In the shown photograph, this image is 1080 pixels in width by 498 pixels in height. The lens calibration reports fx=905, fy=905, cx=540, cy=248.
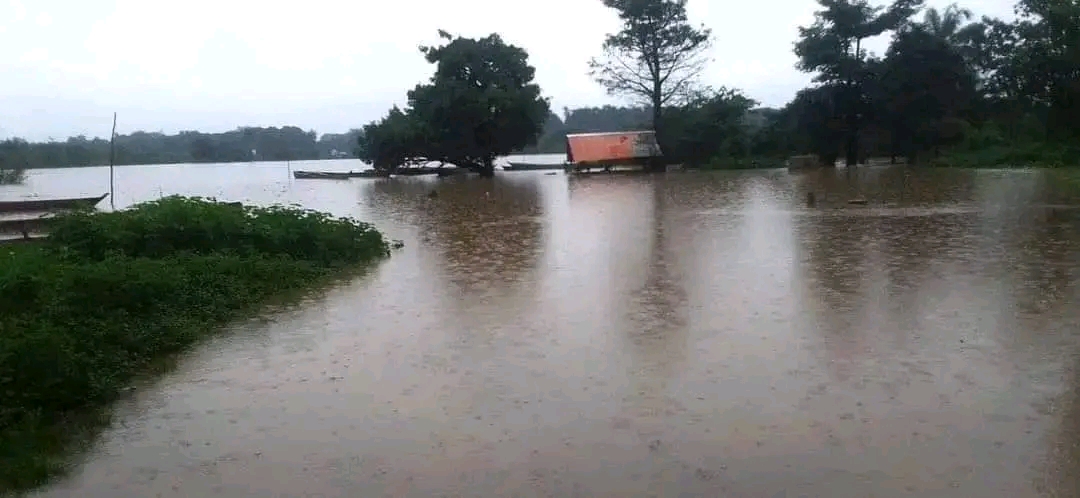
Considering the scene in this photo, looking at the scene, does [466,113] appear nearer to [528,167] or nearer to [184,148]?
[528,167]

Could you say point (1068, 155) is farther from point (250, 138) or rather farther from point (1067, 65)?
point (250, 138)

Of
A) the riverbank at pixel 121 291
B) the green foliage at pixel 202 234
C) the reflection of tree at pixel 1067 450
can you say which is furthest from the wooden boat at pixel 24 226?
the reflection of tree at pixel 1067 450

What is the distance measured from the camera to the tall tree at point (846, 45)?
42.2 metres

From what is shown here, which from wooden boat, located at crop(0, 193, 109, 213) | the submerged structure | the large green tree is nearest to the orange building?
the submerged structure

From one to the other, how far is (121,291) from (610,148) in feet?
125

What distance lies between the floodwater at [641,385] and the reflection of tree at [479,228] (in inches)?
5.6

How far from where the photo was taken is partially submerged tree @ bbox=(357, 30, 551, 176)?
43.5 meters

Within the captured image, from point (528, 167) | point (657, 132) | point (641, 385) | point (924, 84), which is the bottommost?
point (641, 385)

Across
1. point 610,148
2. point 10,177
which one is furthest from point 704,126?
point 10,177

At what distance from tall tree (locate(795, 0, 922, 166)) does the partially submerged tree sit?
1325 cm

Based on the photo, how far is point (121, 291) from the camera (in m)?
7.95

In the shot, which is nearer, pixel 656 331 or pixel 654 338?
pixel 654 338

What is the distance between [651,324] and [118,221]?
24.1 ft

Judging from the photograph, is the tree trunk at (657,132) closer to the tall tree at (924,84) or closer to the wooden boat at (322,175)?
the tall tree at (924,84)
